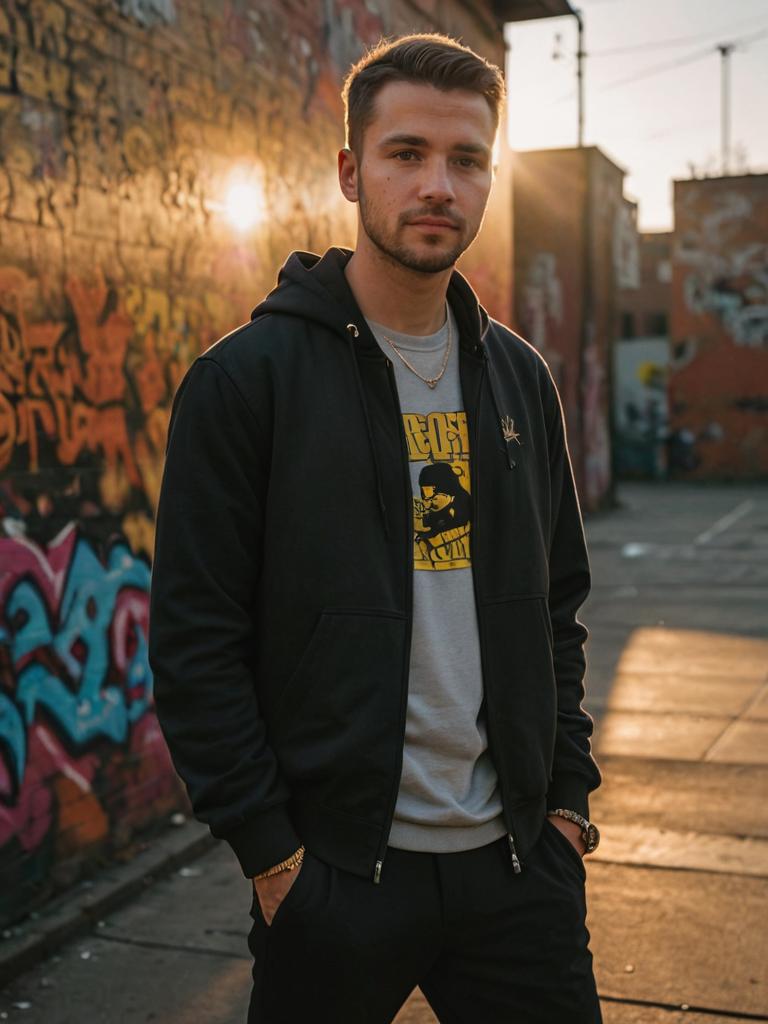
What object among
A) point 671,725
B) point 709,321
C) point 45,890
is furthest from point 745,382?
point 45,890

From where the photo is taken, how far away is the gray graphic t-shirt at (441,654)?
2.11 m

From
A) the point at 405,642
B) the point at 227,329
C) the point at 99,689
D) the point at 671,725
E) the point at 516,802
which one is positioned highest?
the point at 227,329

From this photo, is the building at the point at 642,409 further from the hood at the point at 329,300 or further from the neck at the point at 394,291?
the neck at the point at 394,291

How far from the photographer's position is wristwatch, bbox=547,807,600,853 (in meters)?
2.36

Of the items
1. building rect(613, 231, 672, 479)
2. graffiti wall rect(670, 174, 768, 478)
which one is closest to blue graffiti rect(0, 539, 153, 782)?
building rect(613, 231, 672, 479)

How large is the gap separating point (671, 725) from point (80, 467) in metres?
3.89

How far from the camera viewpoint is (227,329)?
5680 mm

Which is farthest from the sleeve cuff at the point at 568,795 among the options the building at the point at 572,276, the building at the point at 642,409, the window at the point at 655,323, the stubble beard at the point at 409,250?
the window at the point at 655,323

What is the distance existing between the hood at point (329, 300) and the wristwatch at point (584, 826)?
897 mm

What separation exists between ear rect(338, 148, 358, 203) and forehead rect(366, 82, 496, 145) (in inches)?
3.5

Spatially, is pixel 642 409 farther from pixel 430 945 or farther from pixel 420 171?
pixel 430 945

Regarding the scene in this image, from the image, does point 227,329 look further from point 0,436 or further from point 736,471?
point 736,471

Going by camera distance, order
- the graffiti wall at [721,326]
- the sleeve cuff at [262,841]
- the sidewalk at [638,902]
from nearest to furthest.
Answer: the sleeve cuff at [262,841] < the sidewalk at [638,902] < the graffiti wall at [721,326]

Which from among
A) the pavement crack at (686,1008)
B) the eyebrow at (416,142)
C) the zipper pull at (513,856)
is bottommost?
the pavement crack at (686,1008)
